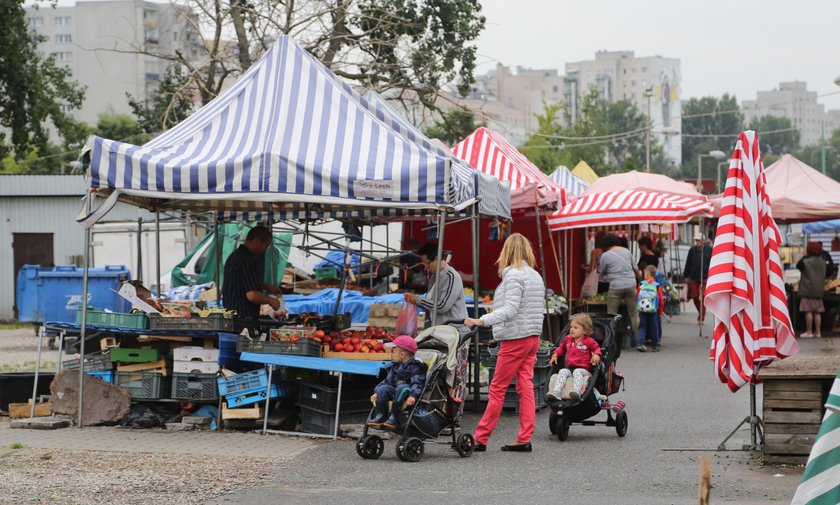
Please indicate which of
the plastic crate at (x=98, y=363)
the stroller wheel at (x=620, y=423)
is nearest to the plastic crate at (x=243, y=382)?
the plastic crate at (x=98, y=363)

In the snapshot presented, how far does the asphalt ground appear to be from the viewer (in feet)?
29.0

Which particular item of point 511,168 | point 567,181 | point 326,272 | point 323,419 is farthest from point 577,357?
point 567,181

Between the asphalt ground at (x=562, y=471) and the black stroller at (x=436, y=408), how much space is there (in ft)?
0.42

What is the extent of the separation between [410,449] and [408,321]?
2.77 metres

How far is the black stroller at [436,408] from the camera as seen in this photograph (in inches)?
411

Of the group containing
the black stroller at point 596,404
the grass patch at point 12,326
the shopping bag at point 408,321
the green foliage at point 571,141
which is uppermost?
the green foliage at point 571,141

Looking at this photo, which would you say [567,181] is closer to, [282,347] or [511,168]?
[511,168]

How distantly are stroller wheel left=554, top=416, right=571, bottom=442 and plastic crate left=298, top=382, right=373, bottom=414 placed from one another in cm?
193

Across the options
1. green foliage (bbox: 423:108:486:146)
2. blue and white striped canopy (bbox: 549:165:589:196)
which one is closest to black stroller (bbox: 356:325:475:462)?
blue and white striped canopy (bbox: 549:165:589:196)

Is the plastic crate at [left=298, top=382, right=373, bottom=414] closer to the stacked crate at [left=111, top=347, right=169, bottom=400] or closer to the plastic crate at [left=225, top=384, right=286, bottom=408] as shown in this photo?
the plastic crate at [left=225, top=384, right=286, bottom=408]

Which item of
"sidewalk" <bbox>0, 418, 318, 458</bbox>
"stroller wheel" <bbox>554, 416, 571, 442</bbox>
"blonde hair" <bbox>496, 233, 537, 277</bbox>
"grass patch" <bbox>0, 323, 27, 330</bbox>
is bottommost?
"grass patch" <bbox>0, 323, 27, 330</bbox>

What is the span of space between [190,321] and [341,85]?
3126mm

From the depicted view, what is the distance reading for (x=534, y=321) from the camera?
1104 centimetres

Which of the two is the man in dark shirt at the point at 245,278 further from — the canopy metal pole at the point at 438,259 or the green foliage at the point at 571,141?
the green foliage at the point at 571,141
